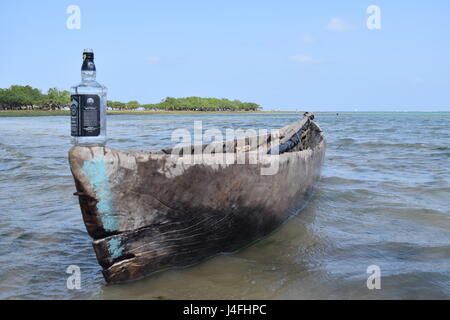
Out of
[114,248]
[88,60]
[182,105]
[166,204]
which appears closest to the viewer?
[114,248]

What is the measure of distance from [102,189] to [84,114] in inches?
23.5

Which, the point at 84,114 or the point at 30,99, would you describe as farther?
the point at 30,99

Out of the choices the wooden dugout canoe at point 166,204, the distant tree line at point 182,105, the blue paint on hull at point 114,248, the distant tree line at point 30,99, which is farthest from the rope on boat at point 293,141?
the distant tree line at point 182,105

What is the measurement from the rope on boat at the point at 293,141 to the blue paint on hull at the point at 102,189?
2.02m

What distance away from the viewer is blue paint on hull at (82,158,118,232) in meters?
2.05

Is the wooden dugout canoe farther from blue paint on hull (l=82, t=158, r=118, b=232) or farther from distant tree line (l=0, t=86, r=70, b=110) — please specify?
distant tree line (l=0, t=86, r=70, b=110)

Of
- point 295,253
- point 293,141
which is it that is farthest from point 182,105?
point 295,253

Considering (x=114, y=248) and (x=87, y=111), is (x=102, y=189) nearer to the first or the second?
(x=114, y=248)

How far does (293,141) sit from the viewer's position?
5.16 metres

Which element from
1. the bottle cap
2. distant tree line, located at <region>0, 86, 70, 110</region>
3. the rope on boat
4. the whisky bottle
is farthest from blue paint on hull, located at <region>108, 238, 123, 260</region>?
distant tree line, located at <region>0, 86, 70, 110</region>

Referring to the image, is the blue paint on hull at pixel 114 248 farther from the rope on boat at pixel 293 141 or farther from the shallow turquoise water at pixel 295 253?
the rope on boat at pixel 293 141

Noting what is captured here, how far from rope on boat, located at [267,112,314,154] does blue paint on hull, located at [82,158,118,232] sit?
6.62ft

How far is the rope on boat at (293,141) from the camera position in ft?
12.7
